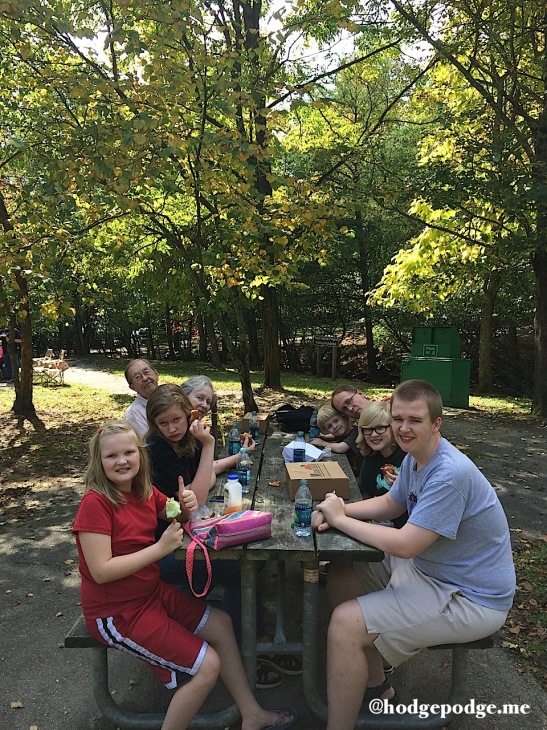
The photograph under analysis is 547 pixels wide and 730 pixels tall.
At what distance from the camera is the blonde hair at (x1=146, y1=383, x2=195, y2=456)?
3170 mm

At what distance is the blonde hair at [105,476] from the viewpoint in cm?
245

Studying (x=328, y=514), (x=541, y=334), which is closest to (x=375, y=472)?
(x=328, y=514)

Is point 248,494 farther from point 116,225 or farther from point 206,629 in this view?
point 116,225

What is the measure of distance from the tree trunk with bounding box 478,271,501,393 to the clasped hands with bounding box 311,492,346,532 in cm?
1154

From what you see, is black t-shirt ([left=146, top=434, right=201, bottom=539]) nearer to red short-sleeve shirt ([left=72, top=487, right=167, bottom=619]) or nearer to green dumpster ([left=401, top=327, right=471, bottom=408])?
red short-sleeve shirt ([left=72, top=487, right=167, bottom=619])

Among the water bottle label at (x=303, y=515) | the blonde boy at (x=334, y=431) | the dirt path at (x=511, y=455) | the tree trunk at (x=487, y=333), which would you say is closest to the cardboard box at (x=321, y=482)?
the water bottle label at (x=303, y=515)

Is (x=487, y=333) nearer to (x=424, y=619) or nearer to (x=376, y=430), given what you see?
(x=376, y=430)

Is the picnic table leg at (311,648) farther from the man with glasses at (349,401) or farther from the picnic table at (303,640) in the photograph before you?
the man with glasses at (349,401)

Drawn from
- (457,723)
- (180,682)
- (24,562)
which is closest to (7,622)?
(24,562)

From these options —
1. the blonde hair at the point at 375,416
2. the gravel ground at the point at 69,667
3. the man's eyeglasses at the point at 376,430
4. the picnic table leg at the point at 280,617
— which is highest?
the blonde hair at the point at 375,416

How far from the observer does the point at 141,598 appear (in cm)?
246

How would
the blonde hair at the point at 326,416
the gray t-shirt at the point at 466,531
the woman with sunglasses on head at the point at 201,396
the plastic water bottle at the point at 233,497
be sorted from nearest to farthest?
the gray t-shirt at the point at 466,531
the plastic water bottle at the point at 233,497
the woman with sunglasses on head at the point at 201,396
the blonde hair at the point at 326,416

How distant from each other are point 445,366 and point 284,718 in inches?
399

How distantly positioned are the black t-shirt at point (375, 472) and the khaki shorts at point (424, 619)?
1.04 meters
